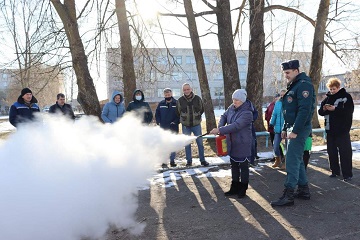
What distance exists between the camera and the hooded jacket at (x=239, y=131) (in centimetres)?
525

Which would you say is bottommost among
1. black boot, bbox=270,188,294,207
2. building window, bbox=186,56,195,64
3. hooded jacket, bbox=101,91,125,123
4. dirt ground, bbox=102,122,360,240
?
dirt ground, bbox=102,122,360,240

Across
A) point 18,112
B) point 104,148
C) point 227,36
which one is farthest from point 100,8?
point 104,148

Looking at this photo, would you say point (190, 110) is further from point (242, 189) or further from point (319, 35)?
point (319, 35)

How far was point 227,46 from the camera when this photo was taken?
1111 cm

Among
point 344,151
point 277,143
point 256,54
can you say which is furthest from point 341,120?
point 256,54

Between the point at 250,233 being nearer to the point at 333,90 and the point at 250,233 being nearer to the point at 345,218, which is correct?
the point at 345,218

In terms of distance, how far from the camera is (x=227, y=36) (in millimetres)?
11047

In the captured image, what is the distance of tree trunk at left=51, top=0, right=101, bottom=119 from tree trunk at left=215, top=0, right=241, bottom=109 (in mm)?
4588

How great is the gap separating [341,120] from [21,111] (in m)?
6.66

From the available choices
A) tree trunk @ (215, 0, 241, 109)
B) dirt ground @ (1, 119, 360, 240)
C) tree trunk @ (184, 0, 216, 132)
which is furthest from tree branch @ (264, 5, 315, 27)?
dirt ground @ (1, 119, 360, 240)

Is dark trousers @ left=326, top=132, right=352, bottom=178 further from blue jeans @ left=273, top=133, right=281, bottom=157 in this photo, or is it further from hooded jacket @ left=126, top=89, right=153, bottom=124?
hooded jacket @ left=126, top=89, right=153, bottom=124

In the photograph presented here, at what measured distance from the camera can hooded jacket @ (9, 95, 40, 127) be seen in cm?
677

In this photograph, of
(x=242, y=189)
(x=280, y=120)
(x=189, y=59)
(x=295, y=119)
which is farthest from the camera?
(x=189, y=59)

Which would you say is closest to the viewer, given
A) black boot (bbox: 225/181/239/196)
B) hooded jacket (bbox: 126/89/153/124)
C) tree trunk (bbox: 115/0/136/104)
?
black boot (bbox: 225/181/239/196)
